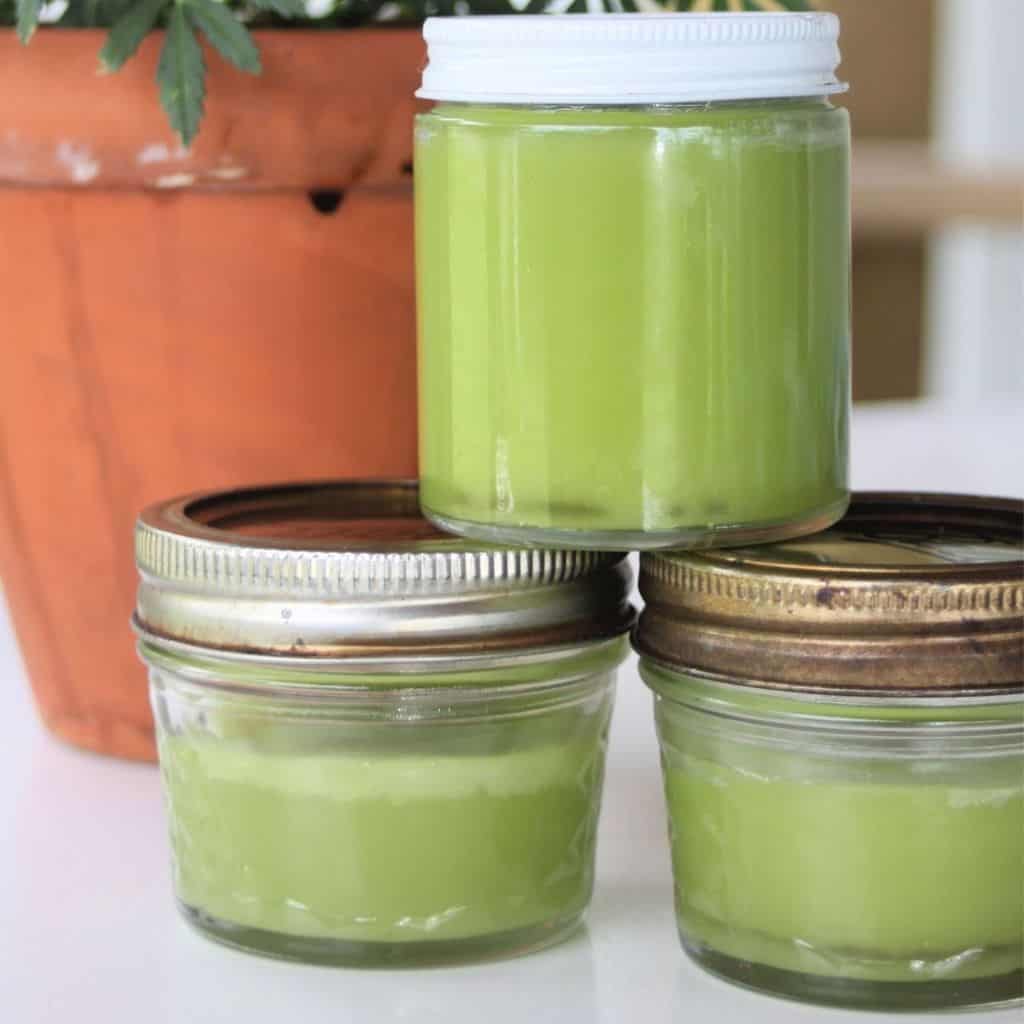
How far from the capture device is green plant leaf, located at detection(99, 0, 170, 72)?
70 centimetres

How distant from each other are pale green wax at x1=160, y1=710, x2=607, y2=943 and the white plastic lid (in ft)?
0.63

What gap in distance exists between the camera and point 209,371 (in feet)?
2.49

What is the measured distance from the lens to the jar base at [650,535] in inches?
23.0

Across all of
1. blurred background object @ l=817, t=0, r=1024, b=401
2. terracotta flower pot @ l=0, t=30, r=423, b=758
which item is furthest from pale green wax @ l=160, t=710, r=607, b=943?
blurred background object @ l=817, t=0, r=1024, b=401

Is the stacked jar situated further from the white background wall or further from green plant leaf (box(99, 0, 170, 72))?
the white background wall

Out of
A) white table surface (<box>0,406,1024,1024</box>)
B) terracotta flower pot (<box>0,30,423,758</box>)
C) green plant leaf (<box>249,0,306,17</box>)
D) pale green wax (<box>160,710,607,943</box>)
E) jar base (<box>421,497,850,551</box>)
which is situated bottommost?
white table surface (<box>0,406,1024,1024</box>)

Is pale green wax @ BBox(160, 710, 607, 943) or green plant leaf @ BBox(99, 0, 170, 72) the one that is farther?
green plant leaf @ BBox(99, 0, 170, 72)

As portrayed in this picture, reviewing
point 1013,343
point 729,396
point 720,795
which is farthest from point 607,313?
point 1013,343

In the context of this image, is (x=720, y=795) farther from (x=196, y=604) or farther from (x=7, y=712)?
(x=7, y=712)

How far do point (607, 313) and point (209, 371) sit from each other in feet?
0.76

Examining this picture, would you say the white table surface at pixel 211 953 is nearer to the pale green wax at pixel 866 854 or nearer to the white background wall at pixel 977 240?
the pale green wax at pixel 866 854

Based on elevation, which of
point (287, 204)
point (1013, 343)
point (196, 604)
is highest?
point (287, 204)

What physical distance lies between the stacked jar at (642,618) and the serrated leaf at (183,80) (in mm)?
121

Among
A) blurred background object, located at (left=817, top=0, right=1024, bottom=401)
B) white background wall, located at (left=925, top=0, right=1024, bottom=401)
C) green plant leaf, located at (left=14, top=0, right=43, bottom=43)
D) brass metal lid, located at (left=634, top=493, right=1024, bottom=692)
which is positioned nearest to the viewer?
brass metal lid, located at (left=634, top=493, right=1024, bottom=692)
